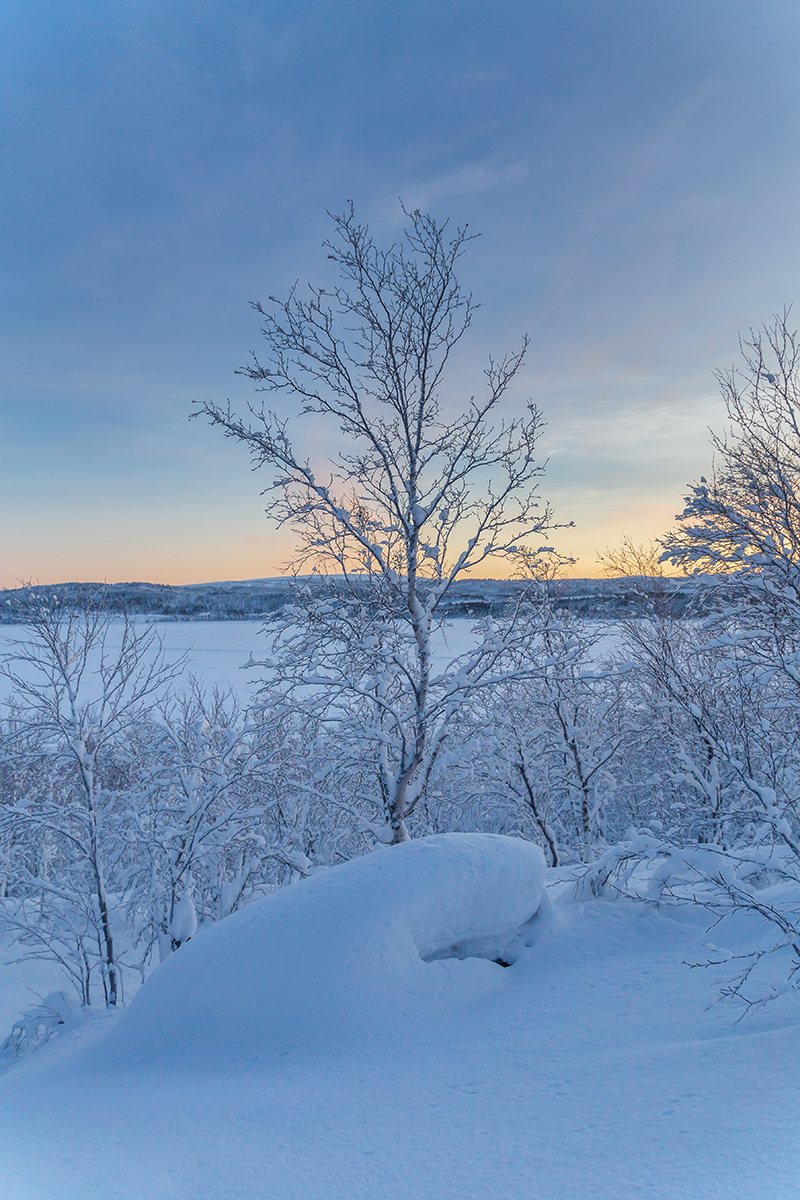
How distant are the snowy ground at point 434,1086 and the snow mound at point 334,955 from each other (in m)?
0.02

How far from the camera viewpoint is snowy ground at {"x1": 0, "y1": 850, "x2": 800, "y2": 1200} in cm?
230

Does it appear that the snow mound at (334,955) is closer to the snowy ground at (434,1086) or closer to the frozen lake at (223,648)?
the snowy ground at (434,1086)

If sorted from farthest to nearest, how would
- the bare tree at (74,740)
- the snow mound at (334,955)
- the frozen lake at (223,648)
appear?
the frozen lake at (223,648) → the bare tree at (74,740) → the snow mound at (334,955)

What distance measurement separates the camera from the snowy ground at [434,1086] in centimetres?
230

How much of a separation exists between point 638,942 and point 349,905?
95.1 inches

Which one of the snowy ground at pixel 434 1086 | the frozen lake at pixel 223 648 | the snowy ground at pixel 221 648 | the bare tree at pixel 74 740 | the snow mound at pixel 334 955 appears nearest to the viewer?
the snowy ground at pixel 434 1086

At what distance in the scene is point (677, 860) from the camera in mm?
5105

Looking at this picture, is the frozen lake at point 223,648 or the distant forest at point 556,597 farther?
the frozen lake at point 223,648

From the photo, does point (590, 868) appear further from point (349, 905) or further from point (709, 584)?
point (709, 584)

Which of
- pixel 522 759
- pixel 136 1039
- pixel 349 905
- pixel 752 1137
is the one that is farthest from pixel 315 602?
pixel 522 759

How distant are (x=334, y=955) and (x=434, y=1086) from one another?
1.09 meters

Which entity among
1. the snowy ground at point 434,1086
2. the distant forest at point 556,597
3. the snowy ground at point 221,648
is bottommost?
the snowy ground at point 221,648

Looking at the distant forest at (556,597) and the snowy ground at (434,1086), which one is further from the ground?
the distant forest at (556,597)

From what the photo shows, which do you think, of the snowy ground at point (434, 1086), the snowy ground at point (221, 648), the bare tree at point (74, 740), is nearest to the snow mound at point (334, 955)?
the snowy ground at point (434, 1086)
